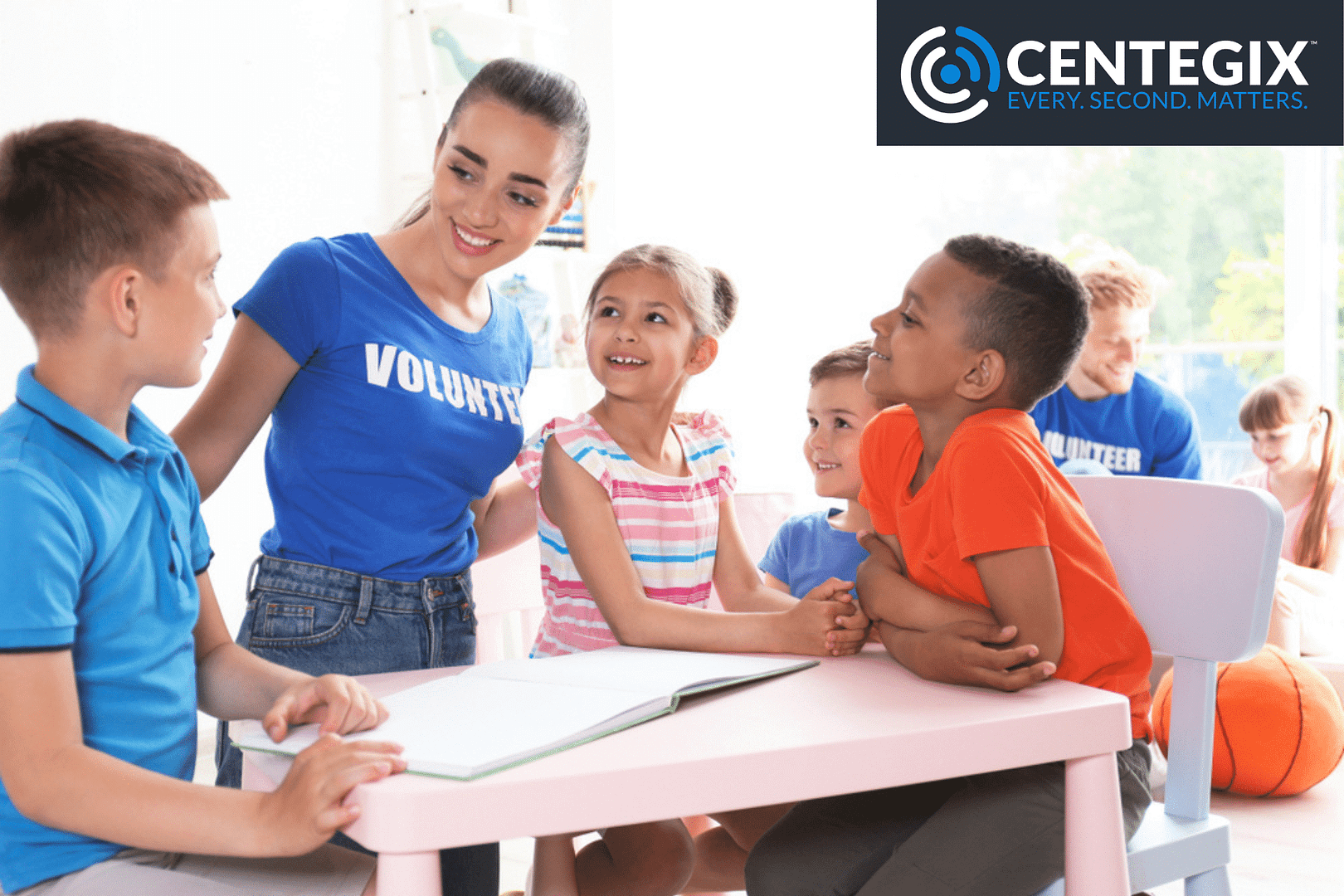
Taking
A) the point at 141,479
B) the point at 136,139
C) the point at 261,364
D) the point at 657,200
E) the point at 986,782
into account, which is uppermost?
the point at 657,200

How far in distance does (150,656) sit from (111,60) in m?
2.40

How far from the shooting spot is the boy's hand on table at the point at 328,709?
0.84 metres

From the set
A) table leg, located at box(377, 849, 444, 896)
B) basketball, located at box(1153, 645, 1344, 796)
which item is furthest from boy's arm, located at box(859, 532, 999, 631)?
basketball, located at box(1153, 645, 1344, 796)

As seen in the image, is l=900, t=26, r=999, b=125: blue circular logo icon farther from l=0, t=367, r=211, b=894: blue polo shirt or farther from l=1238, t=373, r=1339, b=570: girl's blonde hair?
l=0, t=367, r=211, b=894: blue polo shirt

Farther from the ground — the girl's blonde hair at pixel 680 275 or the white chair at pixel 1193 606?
the girl's blonde hair at pixel 680 275

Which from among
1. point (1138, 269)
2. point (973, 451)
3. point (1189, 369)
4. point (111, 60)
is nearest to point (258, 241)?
point (111, 60)

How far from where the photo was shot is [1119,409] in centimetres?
278

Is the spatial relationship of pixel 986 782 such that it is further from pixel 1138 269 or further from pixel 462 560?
pixel 1138 269

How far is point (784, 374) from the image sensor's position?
4.78m

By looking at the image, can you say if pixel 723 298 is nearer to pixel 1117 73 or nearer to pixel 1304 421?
pixel 1304 421

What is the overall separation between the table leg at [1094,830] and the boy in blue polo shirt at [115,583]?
507mm

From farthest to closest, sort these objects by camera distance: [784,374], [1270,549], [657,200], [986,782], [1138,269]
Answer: [784,374] < [657,200] < [1138,269] < [1270,549] < [986,782]

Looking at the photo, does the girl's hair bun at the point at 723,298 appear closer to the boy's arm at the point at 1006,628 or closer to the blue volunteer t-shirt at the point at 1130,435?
the boy's arm at the point at 1006,628

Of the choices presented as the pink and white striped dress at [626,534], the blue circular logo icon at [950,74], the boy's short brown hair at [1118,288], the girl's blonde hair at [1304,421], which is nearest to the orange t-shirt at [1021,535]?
the pink and white striped dress at [626,534]
